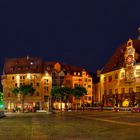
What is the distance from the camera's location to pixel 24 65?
5128 inches

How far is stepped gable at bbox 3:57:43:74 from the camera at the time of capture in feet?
423

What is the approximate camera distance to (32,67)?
424 feet

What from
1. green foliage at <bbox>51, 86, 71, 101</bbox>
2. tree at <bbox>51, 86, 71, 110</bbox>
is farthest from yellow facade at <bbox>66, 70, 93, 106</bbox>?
green foliage at <bbox>51, 86, 71, 101</bbox>

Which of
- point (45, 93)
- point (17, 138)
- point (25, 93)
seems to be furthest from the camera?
point (45, 93)

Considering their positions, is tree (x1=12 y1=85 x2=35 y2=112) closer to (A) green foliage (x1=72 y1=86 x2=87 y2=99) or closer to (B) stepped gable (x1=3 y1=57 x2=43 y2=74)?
(B) stepped gable (x1=3 y1=57 x2=43 y2=74)

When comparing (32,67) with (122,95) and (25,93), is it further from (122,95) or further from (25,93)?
(122,95)

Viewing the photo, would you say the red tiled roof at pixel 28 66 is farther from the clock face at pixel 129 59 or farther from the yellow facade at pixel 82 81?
the clock face at pixel 129 59

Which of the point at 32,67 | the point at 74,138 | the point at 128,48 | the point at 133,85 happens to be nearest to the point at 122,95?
the point at 133,85

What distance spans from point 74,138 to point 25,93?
328 ft

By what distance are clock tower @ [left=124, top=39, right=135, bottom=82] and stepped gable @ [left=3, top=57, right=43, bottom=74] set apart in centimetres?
4431

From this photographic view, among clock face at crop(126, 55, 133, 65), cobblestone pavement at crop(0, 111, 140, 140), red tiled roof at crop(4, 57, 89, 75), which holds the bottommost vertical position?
cobblestone pavement at crop(0, 111, 140, 140)

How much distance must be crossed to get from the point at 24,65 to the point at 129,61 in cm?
5014

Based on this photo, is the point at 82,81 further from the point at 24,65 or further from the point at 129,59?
the point at 129,59

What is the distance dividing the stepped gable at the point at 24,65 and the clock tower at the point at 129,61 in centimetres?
4431
